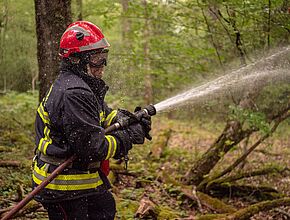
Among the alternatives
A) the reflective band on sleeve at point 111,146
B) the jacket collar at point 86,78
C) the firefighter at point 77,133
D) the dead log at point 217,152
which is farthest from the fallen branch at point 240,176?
the jacket collar at point 86,78

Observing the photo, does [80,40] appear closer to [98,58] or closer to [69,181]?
[98,58]

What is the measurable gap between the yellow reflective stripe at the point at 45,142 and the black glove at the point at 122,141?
1.82 ft

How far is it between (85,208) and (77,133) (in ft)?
2.63

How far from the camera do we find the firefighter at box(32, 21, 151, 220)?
10.4 ft

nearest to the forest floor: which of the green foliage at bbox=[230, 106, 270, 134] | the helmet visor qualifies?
the green foliage at bbox=[230, 106, 270, 134]

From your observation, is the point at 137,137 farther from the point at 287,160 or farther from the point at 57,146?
the point at 287,160

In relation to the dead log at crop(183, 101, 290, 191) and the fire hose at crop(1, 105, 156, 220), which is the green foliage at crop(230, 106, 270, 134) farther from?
the fire hose at crop(1, 105, 156, 220)

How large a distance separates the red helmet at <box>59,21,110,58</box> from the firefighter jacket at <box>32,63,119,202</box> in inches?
6.0

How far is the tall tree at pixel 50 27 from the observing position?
5.50 meters

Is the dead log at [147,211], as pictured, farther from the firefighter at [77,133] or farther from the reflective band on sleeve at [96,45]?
the reflective band on sleeve at [96,45]

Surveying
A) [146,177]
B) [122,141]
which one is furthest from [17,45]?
[122,141]

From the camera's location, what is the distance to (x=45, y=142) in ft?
11.0

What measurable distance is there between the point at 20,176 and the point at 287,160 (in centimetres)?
676

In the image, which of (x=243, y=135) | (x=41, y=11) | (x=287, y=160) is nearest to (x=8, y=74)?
(x=41, y=11)
